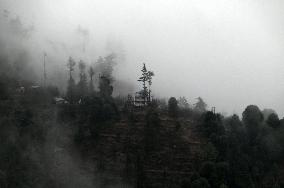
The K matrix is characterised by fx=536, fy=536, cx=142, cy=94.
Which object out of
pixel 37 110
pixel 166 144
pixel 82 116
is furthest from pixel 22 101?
pixel 166 144

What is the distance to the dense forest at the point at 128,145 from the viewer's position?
72250 mm

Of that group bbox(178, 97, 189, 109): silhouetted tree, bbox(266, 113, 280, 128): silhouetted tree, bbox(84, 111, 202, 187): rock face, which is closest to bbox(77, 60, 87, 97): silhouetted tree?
bbox(84, 111, 202, 187): rock face

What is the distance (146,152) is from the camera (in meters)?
77.3

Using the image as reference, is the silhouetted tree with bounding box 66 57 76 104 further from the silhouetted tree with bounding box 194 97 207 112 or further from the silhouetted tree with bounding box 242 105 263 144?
the silhouetted tree with bounding box 242 105 263 144

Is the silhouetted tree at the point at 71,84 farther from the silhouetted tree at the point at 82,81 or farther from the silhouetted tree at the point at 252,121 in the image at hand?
the silhouetted tree at the point at 252,121

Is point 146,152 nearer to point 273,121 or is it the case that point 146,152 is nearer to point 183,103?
point 183,103

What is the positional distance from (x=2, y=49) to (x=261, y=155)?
5419 centimetres

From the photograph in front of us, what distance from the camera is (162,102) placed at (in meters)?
91.8

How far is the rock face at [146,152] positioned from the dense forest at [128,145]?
0.14m

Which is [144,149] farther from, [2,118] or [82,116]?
[2,118]

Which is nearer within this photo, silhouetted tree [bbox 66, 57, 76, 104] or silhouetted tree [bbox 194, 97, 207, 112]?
silhouetted tree [bbox 66, 57, 76, 104]

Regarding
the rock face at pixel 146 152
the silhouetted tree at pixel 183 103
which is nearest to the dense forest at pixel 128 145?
the rock face at pixel 146 152

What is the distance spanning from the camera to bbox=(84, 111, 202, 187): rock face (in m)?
73.4

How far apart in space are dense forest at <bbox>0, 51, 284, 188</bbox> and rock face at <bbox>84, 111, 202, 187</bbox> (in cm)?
14
